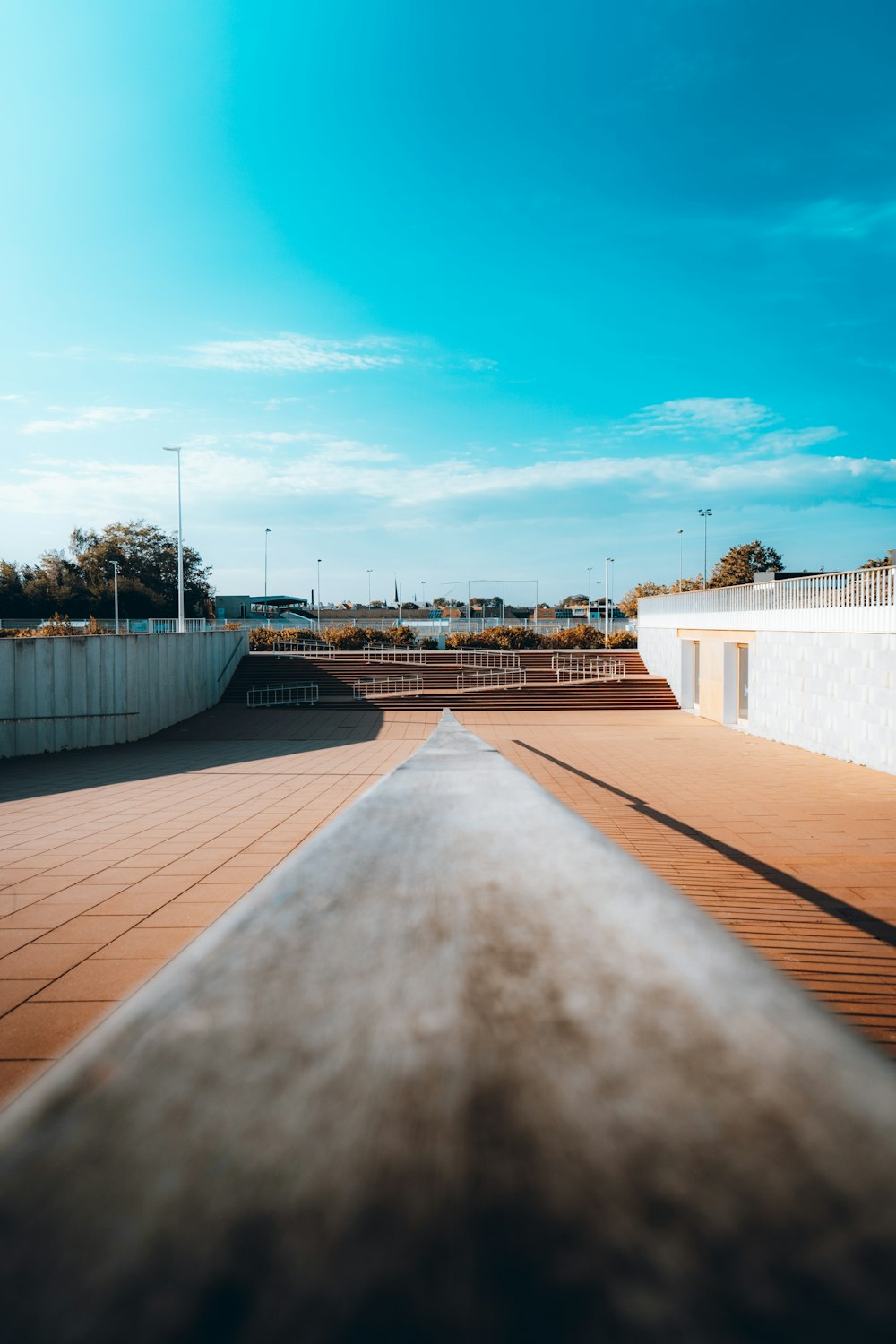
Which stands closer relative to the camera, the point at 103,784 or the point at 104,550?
the point at 103,784

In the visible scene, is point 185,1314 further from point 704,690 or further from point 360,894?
point 704,690

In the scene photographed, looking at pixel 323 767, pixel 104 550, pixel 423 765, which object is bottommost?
pixel 323 767

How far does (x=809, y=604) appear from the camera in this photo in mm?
20250

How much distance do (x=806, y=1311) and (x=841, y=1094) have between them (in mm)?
268

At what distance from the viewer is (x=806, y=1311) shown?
1.58ft

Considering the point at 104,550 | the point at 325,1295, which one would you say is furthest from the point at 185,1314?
the point at 104,550

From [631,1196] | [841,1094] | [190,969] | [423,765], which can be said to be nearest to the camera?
[631,1196]

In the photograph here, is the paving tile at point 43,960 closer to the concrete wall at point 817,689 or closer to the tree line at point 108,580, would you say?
the concrete wall at point 817,689

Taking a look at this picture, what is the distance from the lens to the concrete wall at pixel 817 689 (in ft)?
53.6

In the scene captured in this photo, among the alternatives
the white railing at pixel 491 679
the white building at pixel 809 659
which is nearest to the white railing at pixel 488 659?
the white railing at pixel 491 679

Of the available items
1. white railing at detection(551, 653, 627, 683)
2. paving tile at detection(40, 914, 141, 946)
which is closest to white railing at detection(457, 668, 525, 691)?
white railing at detection(551, 653, 627, 683)

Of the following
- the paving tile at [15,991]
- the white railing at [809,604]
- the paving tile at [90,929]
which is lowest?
the paving tile at [90,929]

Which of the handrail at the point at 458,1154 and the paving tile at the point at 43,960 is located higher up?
the handrail at the point at 458,1154

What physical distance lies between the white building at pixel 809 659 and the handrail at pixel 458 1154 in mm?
17304
